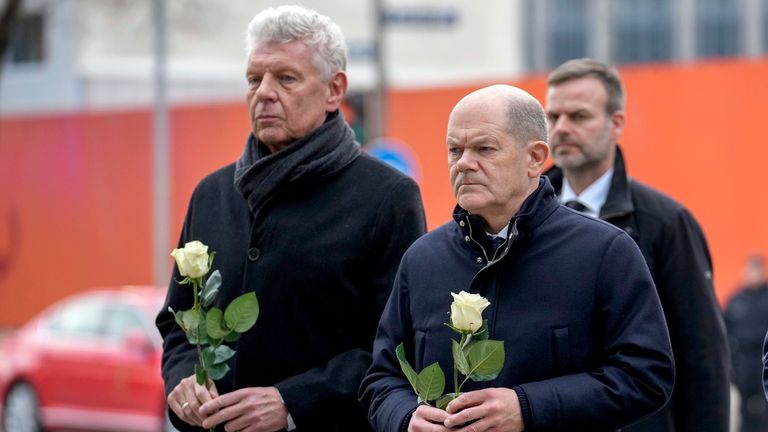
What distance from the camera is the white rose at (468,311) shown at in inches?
132

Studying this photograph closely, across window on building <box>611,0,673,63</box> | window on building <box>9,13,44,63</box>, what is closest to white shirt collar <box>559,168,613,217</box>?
window on building <box>9,13,44,63</box>

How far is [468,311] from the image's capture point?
3.35 m

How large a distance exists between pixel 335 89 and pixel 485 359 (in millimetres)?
1307

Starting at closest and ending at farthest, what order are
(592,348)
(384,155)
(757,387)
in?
(592,348) < (384,155) < (757,387)

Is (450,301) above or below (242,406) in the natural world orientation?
above

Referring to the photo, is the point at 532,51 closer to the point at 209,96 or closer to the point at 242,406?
the point at 209,96

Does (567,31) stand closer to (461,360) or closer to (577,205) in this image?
(577,205)

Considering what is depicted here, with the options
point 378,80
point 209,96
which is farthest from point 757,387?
point 209,96

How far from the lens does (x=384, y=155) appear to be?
12.2 metres

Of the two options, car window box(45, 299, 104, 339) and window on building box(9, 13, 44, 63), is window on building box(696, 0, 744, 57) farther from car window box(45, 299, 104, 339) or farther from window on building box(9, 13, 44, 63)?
car window box(45, 299, 104, 339)

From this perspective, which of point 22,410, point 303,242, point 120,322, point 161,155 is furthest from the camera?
point 161,155

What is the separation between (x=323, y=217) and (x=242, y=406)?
60cm

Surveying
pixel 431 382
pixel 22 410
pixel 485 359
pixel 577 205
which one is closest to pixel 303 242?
pixel 431 382

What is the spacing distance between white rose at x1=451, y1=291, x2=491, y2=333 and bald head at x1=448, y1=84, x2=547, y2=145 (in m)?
0.46
